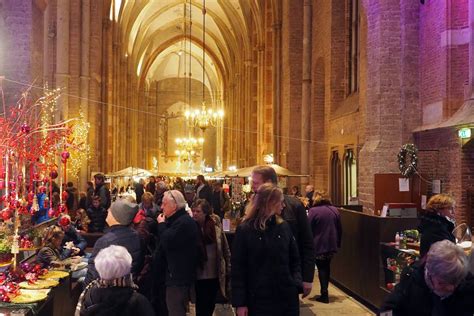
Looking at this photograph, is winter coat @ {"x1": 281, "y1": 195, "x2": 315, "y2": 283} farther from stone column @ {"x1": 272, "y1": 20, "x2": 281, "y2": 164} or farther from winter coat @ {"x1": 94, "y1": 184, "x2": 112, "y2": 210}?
stone column @ {"x1": 272, "y1": 20, "x2": 281, "y2": 164}

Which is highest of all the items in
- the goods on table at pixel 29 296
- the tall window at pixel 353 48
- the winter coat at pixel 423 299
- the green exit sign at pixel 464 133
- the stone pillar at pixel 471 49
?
the tall window at pixel 353 48

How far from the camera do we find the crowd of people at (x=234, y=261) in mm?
3371

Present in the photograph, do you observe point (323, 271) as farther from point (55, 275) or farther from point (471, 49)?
point (471, 49)

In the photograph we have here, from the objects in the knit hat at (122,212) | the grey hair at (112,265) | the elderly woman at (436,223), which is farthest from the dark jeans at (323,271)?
the grey hair at (112,265)

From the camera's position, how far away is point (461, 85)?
11609 mm

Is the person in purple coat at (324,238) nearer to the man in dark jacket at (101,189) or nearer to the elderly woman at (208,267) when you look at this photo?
the elderly woman at (208,267)

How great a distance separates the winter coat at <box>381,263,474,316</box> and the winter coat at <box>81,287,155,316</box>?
1.33 m

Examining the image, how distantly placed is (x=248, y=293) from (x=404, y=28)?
973cm

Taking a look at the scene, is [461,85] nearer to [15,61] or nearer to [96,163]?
[15,61]

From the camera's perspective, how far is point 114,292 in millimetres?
3521

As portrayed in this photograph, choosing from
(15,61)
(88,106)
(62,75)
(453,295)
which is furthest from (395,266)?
(88,106)

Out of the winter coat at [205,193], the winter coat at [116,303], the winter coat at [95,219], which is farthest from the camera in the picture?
the winter coat at [205,193]

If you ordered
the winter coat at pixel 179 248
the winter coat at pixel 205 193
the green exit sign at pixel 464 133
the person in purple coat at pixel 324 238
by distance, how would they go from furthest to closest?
1. the winter coat at pixel 205 193
2. the green exit sign at pixel 464 133
3. the person in purple coat at pixel 324 238
4. the winter coat at pixel 179 248

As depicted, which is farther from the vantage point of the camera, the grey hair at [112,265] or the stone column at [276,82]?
the stone column at [276,82]
